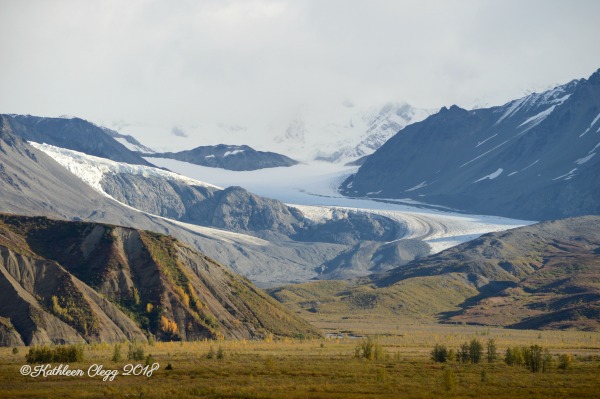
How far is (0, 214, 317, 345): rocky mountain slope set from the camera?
107312 millimetres

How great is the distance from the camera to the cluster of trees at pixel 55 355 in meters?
75.5

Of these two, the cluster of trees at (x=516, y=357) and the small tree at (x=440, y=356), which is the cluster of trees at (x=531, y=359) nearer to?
the cluster of trees at (x=516, y=357)

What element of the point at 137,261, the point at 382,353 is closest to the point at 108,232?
the point at 137,261

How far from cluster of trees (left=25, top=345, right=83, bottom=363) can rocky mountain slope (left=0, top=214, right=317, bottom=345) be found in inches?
1019

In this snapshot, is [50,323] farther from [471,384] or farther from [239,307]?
[471,384]

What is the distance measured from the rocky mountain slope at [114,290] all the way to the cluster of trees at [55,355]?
25892 mm

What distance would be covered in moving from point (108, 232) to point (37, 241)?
29.8ft

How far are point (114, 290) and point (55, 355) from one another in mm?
42215

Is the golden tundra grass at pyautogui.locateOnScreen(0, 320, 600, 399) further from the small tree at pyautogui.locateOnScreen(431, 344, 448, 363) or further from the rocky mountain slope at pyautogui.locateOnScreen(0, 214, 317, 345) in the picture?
the rocky mountain slope at pyautogui.locateOnScreen(0, 214, 317, 345)

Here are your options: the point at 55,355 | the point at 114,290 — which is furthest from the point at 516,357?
the point at 114,290

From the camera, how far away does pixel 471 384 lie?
212 feet

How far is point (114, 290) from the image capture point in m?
119

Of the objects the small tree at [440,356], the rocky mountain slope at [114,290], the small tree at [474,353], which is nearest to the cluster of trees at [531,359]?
the small tree at [474,353]

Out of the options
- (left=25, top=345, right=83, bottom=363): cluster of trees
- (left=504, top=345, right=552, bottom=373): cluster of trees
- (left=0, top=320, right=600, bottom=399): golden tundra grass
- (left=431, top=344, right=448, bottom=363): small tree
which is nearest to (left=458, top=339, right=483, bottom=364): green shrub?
(left=431, top=344, right=448, bottom=363): small tree
